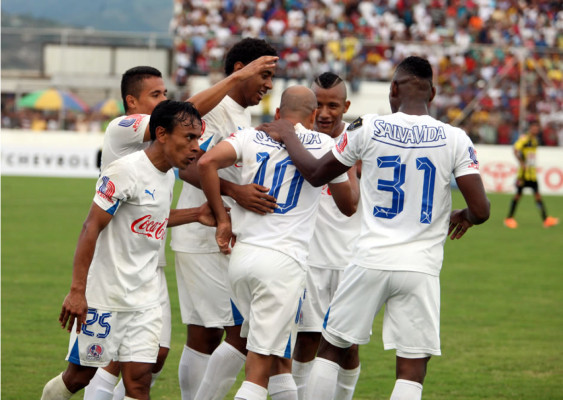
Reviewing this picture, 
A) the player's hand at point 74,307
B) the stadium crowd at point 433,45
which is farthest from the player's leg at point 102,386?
the stadium crowd at point 433,45

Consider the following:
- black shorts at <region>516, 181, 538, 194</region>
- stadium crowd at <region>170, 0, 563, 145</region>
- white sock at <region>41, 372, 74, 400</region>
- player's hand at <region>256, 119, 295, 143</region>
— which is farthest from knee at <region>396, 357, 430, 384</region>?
stadium crowd at <region>170, 0, 563, 145</region>

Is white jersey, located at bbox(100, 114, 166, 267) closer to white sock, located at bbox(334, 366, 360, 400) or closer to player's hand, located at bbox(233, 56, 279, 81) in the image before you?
player's hand, located at bbox(233, 56, 279, 81)

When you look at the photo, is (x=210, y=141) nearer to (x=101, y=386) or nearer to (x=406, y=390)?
(x=101, y=386)

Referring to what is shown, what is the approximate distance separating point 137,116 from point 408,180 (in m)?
1.72

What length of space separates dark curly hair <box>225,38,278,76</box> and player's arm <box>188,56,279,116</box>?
0.36 m

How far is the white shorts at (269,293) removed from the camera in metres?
5.05

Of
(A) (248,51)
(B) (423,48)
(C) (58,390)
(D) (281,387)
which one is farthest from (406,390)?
(B) (423,48)

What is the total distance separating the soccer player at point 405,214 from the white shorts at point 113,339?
1.06 metres

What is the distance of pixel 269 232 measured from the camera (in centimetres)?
517

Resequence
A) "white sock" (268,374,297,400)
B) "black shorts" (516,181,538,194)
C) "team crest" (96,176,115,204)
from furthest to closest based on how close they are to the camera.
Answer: "black shorts" (516,181,538,194), "white sock" (268,374,297,400), "team crest" (96,176,115,204)

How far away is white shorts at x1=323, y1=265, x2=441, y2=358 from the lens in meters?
4.84

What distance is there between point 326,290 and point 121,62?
28.1m

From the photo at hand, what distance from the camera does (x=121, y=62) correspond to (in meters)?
32.9

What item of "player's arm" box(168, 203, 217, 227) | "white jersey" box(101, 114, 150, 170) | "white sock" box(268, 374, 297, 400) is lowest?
"white sock" box(268, 374, 297, 400)
